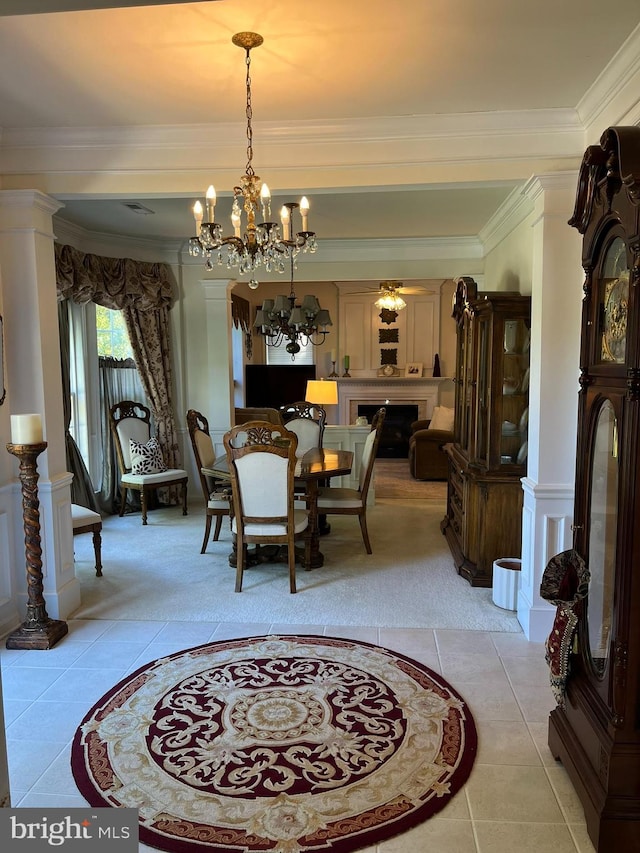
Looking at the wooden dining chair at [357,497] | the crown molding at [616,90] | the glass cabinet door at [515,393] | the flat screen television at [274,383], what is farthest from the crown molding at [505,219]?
the flat screen television at [274,383]

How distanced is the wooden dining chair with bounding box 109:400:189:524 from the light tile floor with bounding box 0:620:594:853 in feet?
7.55

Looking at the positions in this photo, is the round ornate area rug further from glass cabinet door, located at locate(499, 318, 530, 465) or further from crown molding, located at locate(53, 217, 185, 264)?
crown molding, located at locate(53, 217, 185, 264)

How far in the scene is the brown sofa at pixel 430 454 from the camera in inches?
309

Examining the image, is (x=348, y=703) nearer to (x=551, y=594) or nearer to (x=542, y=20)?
(x=551, y=594)

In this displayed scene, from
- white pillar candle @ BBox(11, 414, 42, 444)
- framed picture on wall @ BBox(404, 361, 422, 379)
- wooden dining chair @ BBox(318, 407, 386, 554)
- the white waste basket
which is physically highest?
framed picture on wall @ BBox(404, 361, 422, 379)

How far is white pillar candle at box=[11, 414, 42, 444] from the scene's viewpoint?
9.98 ft

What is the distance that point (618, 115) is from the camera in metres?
2.68

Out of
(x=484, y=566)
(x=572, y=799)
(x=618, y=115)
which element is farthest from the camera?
(x=484, y=566)

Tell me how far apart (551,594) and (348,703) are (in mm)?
1110

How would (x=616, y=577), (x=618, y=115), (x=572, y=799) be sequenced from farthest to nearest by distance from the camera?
(x=618, y=115) < (x=572, y=799) < (x=616, y=577)

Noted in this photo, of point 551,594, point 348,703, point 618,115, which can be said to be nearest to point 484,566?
point 348,703

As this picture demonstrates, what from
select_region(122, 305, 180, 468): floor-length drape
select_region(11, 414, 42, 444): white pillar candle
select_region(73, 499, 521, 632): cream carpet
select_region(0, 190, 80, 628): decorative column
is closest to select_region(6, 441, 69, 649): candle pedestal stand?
select_region(11, 414, 42, 444): white pillar candle

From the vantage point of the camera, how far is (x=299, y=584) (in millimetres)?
4188

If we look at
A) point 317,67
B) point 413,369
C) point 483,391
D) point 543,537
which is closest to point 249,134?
point 317,67
